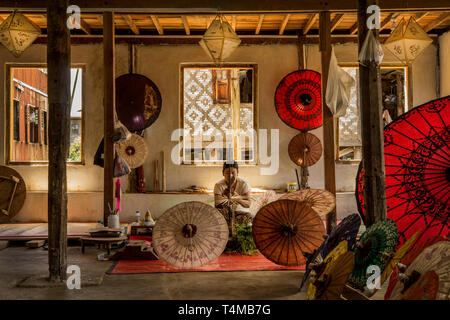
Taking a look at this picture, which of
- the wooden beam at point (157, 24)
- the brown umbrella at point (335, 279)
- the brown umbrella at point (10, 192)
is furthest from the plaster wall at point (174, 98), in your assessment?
the brown umbrella at point (335, 279)

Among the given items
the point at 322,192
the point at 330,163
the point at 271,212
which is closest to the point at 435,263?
the point at 271,212

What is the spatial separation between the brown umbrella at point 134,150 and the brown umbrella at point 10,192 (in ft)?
6.99

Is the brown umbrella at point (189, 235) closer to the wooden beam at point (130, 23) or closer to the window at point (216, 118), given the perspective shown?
the window at point (216, 118)

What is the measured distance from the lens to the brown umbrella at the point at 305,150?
883 centimetres

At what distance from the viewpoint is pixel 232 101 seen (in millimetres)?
9320

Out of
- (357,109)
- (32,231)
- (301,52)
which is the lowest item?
(32,231)

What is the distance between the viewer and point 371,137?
4.57 m

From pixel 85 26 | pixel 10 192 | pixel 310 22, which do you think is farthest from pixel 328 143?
pixel 85 26

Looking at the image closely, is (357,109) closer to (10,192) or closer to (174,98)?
(174,98)

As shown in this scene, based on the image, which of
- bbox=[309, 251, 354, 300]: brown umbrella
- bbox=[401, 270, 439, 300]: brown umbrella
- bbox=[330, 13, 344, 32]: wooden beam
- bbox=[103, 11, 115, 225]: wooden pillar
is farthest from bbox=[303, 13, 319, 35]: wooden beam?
bbox=[401, 270, 439, 300]: brown umbrella

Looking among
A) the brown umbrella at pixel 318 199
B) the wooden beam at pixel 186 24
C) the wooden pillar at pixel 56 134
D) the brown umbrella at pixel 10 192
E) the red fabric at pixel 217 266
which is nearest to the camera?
the wooden pillar at pixel 56 134

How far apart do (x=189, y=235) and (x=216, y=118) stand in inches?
185

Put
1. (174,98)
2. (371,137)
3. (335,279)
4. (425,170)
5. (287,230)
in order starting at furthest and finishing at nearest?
(174,98)
(287,230)
(371,137)
(425,170)
(335,279)

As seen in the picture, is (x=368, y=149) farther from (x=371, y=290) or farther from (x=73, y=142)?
(x=73, y=142)
